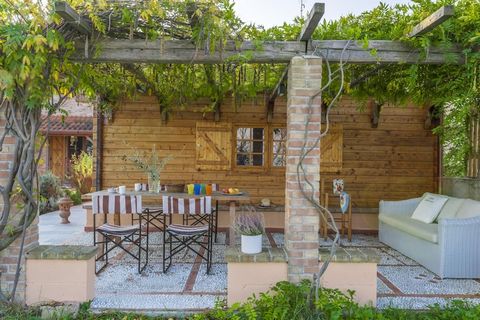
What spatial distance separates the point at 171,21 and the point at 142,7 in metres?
0.27

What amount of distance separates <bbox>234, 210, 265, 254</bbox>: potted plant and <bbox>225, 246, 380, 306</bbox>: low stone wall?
0.28 ft

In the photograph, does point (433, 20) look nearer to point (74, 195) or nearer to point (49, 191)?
Answer: point (49, 191)

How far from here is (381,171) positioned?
6.58m

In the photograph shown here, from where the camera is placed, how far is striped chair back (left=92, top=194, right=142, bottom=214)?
4.04 m

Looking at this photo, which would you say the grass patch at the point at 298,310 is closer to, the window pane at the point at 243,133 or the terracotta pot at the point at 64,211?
the window pane at the point at 243,133

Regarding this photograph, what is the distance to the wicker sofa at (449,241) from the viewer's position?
154 inches

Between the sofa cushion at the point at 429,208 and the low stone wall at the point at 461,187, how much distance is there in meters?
0.34

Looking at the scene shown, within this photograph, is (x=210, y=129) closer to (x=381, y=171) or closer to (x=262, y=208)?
(x=262, y=208)

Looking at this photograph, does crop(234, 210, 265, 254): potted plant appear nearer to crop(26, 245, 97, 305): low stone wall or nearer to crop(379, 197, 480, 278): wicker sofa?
A: crop(26, 245, 97, 305): low stone wall

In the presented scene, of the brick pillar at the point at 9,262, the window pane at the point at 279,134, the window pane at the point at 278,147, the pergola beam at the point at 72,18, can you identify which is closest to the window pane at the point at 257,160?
the window pane at the point at 278,147

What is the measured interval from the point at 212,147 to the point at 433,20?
4.28m

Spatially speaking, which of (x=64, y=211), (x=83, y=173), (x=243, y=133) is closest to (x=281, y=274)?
(x=243, y=133)

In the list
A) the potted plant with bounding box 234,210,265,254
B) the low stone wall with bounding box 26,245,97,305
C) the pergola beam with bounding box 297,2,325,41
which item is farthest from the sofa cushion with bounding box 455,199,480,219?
the low stone wall with bounding box 26,245,97,305

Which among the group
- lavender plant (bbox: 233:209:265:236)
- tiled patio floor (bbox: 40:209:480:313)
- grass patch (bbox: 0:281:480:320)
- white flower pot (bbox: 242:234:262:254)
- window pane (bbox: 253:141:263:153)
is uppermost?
window pane (bbox: 253:141:263:153)
